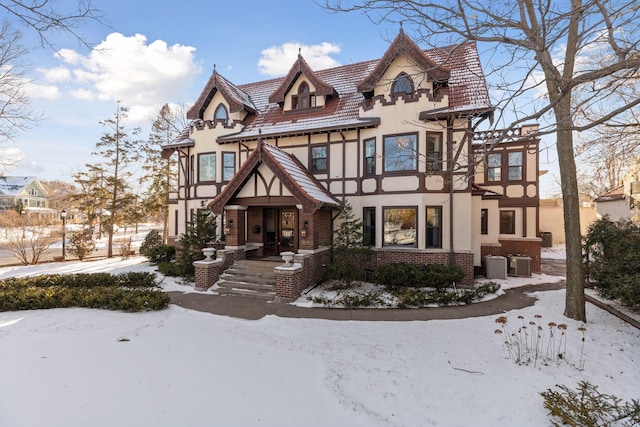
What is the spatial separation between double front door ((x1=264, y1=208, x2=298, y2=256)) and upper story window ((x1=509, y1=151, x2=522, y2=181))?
11.5m

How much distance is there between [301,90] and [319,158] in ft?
13.1

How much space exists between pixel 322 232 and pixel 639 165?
442 inches

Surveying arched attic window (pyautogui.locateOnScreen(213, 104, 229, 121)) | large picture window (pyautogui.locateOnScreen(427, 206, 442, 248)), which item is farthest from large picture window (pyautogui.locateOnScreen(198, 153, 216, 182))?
large picture window (pyautogui.locateOnScreen(427, 206, 442, 248))

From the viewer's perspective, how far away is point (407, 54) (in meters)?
11.2

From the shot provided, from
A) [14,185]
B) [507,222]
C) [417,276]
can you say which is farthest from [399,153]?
[14,185]

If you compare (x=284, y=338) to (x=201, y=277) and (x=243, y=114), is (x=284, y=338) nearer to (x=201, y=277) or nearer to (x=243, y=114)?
(x=201, y=277)

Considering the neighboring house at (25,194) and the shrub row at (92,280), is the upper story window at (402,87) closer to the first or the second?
the shrub row at (92,280)

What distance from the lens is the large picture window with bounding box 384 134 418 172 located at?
440 inches

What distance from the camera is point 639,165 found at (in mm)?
9367

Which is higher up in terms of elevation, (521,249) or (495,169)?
(495,169)

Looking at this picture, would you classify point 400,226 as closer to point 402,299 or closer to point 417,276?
point 417,276

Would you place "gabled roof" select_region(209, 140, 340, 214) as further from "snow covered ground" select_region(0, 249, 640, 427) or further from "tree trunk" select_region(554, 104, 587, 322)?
"tree trunk" select_region(554, 104, 587, 322)

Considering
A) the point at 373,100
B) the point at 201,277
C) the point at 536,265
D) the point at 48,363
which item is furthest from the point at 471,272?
the point at 48,363

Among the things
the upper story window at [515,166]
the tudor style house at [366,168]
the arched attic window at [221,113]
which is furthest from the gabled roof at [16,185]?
the upper story window at [515,166]
